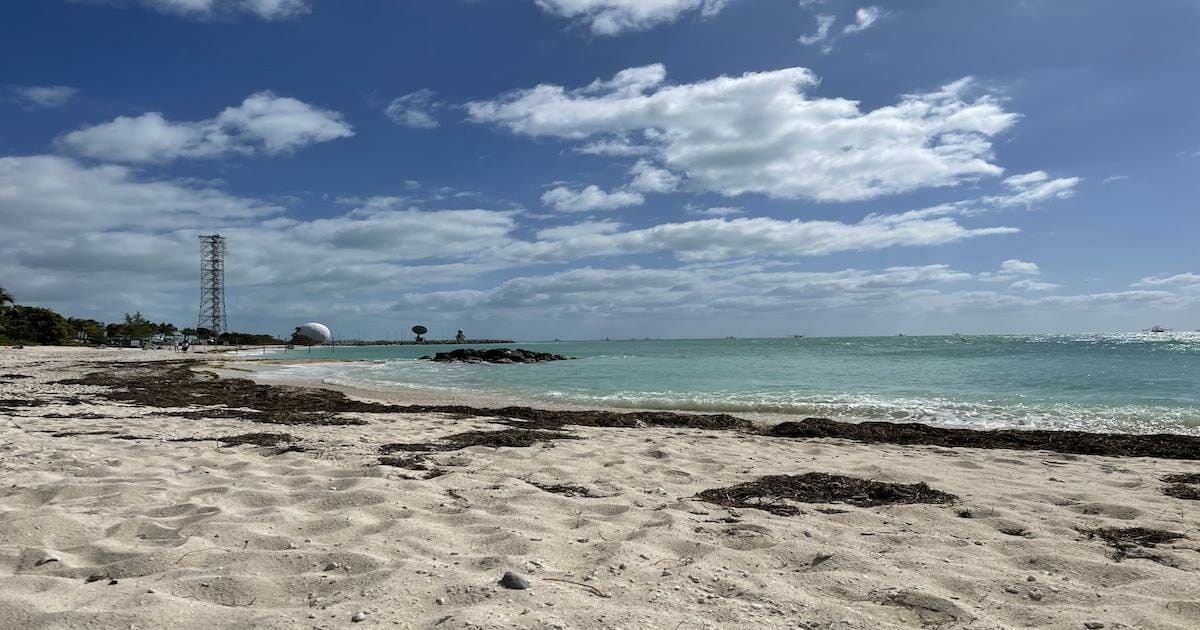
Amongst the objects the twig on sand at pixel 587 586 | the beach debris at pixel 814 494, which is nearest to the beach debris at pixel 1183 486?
the beach debris at pixel 814 494

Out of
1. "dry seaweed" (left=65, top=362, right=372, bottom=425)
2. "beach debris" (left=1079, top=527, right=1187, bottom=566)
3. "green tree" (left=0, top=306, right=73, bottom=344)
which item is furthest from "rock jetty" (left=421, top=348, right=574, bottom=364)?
"green tree" (left=0, top=306, right=73, bottom=344)

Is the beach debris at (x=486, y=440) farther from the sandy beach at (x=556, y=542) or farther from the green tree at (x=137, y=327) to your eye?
the green tree at (x=137, y=327)

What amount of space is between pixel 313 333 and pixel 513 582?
172931 millimetres

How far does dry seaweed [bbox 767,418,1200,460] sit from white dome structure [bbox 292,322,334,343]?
163744mm

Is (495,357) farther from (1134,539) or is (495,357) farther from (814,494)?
(1134,539)

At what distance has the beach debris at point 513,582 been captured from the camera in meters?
3.11

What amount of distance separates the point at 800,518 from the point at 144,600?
4.07m

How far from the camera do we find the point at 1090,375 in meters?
26.5

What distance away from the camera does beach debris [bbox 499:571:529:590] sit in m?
3.11

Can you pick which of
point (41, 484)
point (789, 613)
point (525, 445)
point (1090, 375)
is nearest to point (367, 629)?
point (789, 613)

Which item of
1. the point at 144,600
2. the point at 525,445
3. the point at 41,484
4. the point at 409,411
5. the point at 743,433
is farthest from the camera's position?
the point at 409,411

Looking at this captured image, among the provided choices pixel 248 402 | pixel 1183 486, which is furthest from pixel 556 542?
pixel 248 402

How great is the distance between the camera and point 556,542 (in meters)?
3.98

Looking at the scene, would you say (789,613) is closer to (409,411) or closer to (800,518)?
(800,518)
